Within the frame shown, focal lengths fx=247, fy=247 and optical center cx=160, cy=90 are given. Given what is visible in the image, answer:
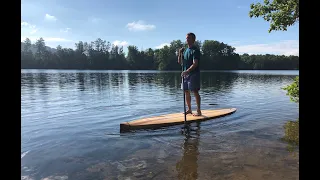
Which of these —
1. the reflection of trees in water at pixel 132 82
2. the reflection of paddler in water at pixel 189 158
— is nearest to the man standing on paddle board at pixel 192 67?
the reflection of paddler in water at pixel 189 158

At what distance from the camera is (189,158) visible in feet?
14.3

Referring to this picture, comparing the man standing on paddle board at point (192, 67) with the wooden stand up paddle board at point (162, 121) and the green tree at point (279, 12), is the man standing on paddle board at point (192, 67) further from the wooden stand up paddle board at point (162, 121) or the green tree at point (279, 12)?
the green tree at point (279, 12)

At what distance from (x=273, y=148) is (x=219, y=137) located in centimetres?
121

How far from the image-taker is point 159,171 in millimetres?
3824

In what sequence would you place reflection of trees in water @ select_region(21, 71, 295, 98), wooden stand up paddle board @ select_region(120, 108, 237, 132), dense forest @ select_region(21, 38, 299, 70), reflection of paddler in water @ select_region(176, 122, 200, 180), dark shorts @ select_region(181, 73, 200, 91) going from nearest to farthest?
reflection of paddler in water @ select_region(176, 122, 200, 180) < wooden stand up paddle board @ select_region(120, 108, 237, 132) < dark shorts @ select_region(181, 73, 200, 91) < reflection of trees in water @ select_region(21, 71, 295, 98) < dense forest @ select_region(21, 38, 299, 70)

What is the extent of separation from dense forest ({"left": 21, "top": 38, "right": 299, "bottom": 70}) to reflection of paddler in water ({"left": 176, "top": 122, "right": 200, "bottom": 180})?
10483 centimetres

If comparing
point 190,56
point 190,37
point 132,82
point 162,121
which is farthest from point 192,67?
point 132,82

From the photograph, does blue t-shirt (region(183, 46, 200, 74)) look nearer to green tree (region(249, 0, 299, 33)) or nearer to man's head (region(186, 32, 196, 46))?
man's head (region(186, 32, 196, 46))

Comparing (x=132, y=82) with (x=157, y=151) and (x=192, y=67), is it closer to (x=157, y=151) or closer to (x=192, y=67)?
(x=192, y=67)

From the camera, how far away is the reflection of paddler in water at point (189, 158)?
12.2 feet

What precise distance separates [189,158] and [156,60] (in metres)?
118

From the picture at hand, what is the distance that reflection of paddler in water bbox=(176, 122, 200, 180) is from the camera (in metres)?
3.72

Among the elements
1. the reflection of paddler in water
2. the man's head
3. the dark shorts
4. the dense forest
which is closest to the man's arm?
the dark shorts
